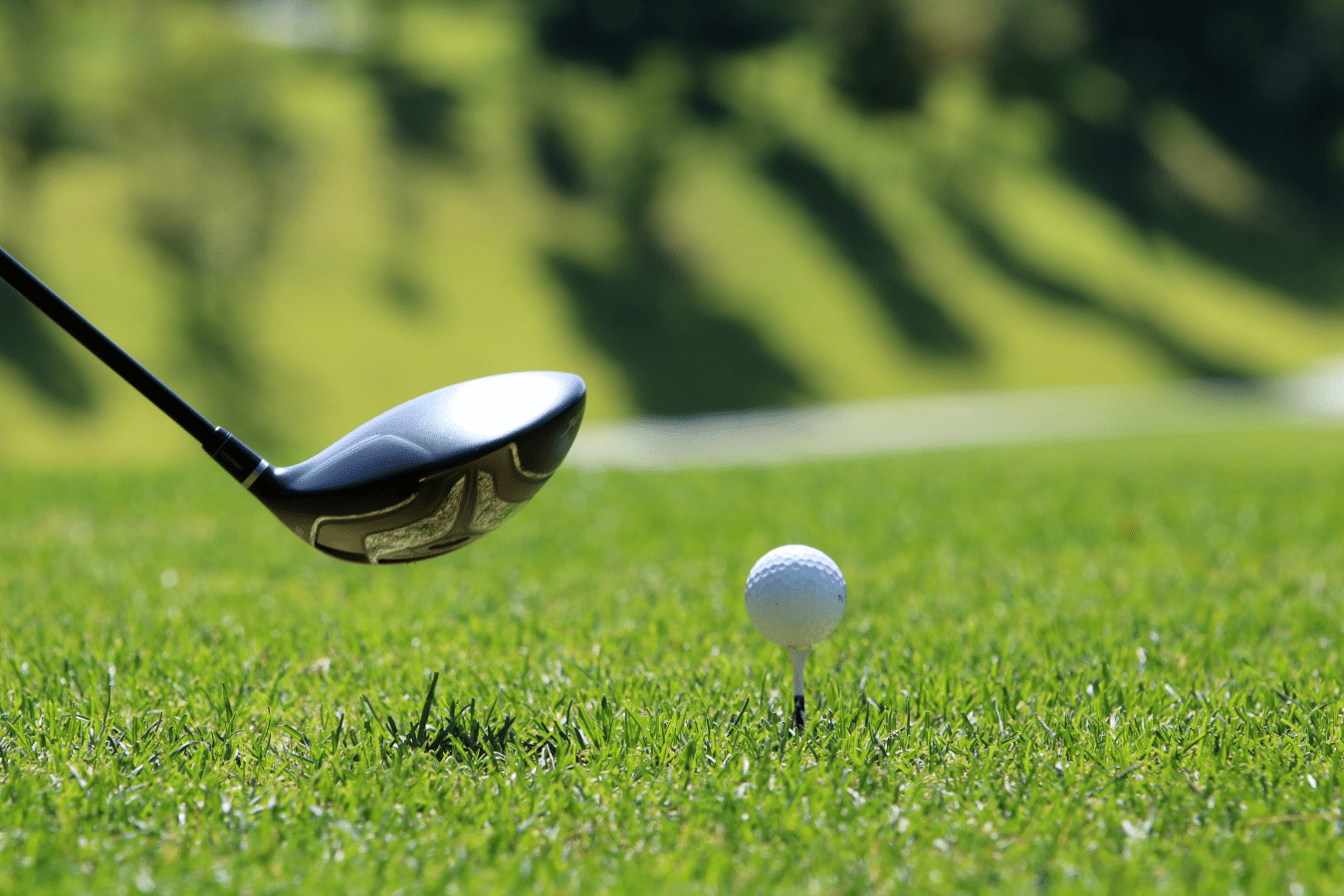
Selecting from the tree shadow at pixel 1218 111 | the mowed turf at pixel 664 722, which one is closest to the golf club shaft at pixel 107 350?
the mowed turf at pixel 664 722

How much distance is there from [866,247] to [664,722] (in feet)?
121

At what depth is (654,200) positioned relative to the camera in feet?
120

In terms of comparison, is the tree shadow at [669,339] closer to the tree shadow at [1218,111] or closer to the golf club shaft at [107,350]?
the tree shadow at [1218,111]

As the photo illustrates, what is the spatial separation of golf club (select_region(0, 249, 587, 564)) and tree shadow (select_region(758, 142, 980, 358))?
3280 cm

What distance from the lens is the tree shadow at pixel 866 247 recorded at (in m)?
35.6

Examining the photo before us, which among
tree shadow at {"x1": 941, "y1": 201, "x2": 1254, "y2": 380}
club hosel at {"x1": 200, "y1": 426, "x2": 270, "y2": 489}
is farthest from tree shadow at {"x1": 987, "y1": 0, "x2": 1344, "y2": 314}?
club hosel at {"x1": 200, "y1": 426, "x2": 270, "y2": 489}

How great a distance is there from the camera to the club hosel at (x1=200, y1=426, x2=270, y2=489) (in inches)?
121

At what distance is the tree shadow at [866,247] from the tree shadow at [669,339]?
5.36 m

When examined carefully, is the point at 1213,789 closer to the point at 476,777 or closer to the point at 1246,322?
the point at 476,777

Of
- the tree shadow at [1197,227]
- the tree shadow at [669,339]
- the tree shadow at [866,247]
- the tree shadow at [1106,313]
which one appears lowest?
the tree shadow at [669,339]

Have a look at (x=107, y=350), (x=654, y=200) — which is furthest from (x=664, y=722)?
(x=654, y=200)

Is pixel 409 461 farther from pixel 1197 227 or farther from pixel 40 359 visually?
pixel 1197 227

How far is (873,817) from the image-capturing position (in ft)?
9.02

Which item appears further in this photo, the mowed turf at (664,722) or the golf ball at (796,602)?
the golf ball at (796,602)
